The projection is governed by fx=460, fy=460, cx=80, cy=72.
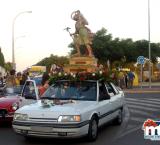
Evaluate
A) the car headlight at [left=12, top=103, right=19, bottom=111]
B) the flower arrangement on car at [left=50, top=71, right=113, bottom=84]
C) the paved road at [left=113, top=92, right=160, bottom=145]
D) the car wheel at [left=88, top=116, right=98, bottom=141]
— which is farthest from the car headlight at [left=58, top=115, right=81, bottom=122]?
the car headlight at [left=12, top=103, right=19, bottom=111]

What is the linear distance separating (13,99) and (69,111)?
361 cm

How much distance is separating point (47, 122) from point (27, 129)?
1.52 ft

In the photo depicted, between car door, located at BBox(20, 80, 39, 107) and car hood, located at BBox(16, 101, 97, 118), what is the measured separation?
256 cm

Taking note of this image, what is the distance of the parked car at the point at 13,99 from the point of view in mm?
12250

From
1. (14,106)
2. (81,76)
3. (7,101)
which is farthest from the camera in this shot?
(7,101)

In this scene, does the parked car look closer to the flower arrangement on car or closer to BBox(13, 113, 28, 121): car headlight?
the flower arrangement on car

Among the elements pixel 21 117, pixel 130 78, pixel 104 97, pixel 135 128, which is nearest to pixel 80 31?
pixel 130 78

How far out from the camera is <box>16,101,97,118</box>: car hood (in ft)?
30.8

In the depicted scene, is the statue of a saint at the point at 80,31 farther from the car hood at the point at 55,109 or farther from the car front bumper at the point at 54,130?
the car front bumper at the point at 54,130

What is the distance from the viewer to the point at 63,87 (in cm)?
1112

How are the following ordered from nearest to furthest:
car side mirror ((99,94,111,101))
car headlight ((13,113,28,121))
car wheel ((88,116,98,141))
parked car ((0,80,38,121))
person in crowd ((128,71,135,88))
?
car headlight ((13,113,28,121)) < car wheel ((88,116,98,141)) < car side mirror ((99,94,111,101)) < parked car ((0,80,38,121)) < person in crowd ((128,71,135,88))

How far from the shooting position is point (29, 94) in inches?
514

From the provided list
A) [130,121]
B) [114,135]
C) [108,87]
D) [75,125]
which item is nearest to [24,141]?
[75,125]

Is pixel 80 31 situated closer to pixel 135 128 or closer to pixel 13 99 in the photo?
pixel 13 99
